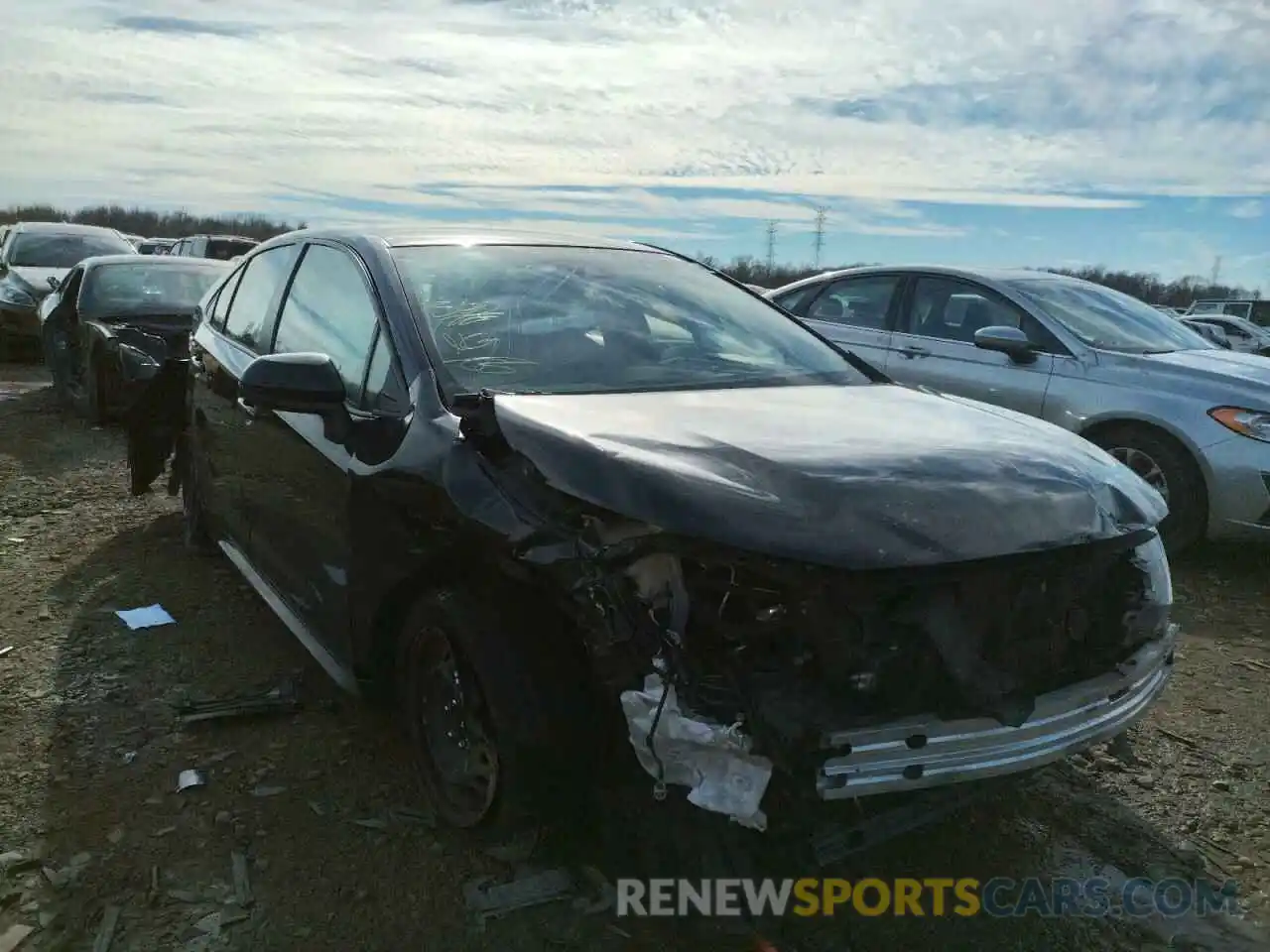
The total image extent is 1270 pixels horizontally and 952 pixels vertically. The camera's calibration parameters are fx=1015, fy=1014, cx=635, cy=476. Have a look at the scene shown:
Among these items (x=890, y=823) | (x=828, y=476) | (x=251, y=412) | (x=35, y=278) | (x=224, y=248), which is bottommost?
(x=224, y=248)

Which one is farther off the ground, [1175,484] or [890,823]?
[890,823]

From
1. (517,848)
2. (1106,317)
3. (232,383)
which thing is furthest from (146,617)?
(1106,317)

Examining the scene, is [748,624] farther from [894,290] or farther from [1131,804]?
[894,290]

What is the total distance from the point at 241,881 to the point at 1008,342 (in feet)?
16.6

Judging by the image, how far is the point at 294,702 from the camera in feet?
11.9

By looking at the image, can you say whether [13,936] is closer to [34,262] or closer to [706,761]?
[706,761]

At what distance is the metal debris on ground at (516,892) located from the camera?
99.8 inches

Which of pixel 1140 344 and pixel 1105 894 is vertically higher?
pixel 1140 344

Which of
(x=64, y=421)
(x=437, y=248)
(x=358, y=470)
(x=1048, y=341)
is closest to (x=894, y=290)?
(x=1048, y=341)

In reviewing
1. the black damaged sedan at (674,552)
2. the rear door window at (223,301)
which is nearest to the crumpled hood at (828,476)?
the black damaged sedan at (674,552)

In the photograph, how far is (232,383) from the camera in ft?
13.9

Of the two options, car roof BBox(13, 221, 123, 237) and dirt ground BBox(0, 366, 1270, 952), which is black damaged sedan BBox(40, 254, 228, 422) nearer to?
dirt ground BBox(0, 366, 1270, 952)

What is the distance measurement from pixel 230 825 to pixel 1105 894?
2.43m

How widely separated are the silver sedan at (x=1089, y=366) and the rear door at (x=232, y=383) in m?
3.03
